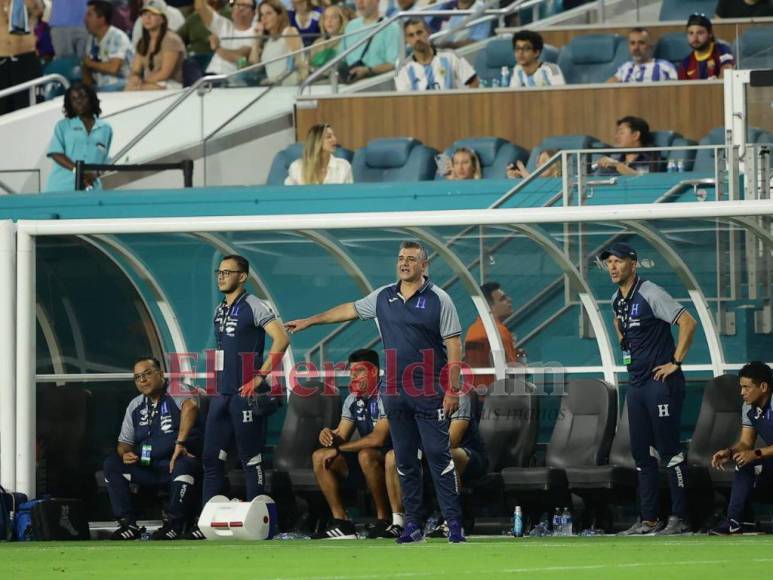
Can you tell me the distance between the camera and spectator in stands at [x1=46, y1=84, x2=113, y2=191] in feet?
53.8

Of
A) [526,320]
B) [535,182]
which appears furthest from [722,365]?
[535,182]

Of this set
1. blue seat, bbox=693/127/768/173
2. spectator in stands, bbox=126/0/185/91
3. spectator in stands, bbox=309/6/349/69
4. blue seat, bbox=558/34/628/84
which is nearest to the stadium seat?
blue seat, bbox=693/127/768/173

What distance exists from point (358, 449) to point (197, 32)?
867cm

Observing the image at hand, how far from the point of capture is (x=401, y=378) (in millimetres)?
9867

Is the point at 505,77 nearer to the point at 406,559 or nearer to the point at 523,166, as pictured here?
the point at 523,166

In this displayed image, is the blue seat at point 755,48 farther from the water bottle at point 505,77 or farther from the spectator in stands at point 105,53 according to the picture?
the spectator in stands at point 105,53

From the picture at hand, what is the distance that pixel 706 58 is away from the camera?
15.8 meters

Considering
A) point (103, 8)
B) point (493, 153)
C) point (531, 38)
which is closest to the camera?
point (493, 153)

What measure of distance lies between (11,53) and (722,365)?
9.52 m

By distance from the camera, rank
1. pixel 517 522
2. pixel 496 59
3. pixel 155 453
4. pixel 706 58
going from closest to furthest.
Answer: pixel 517 522 → pixel 155 453 → pixel 706 58 → pixel 496 59

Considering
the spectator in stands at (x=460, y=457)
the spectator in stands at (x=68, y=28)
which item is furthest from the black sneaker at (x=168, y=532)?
the spectator in stands at (x=68, y=28)

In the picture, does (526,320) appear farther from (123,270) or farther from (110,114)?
(110,114)

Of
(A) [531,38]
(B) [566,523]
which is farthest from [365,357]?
(A) [531,38]

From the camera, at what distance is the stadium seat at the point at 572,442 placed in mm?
11734
